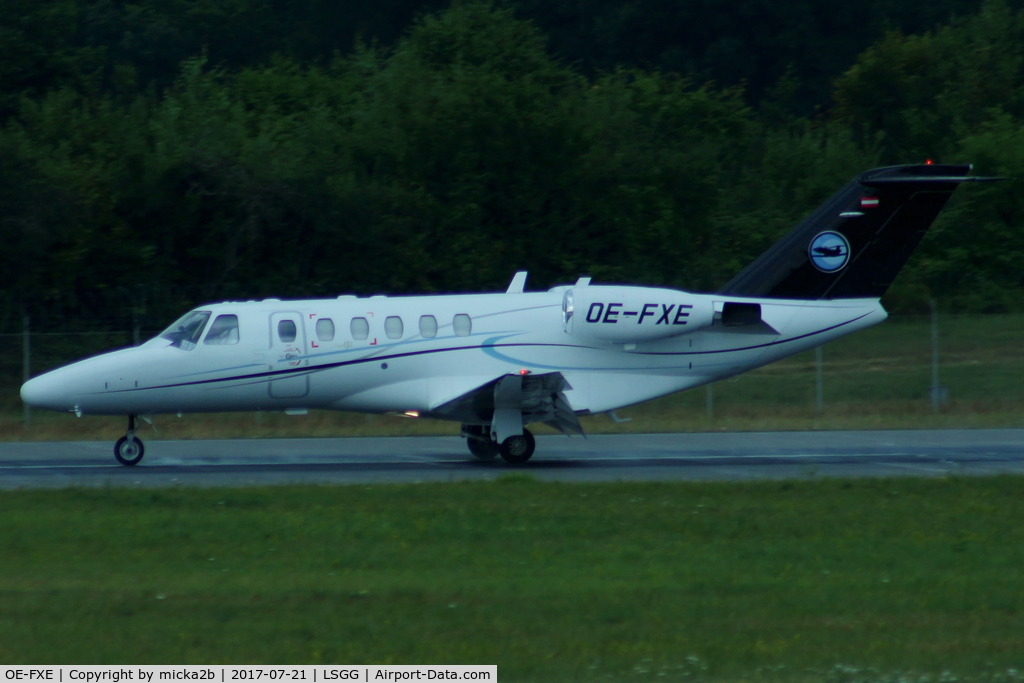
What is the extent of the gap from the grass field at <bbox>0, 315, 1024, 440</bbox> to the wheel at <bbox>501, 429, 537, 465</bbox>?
5.67 metres

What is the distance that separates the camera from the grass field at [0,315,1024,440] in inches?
946

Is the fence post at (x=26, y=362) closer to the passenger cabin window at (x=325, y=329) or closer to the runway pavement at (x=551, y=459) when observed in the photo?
the runway pavement at (x=551, y=459)

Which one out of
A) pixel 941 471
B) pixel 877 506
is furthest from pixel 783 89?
pixel 877 506

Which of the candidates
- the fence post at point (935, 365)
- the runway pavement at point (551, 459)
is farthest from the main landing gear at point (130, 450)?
the fence post at point (935, 365)

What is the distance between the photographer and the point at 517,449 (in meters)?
17.9

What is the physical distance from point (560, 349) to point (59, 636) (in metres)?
11.2

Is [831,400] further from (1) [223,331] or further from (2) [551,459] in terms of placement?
(1) [223,331]

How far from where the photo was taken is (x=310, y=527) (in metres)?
11.7

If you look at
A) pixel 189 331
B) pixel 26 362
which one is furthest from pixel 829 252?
pixel 26 362

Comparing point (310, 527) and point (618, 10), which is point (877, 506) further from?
point (618, 10)

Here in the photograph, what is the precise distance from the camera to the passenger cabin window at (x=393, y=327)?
17.9 metres

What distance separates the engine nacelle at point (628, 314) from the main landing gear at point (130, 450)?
6.59 meters

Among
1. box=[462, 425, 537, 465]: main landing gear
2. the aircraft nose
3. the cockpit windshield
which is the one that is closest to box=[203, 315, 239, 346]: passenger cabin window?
the cockpit windshield

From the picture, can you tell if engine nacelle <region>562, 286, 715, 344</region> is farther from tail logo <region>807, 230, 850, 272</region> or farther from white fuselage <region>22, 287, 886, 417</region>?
tail logo <region>807, 230, 850, 272</region>
